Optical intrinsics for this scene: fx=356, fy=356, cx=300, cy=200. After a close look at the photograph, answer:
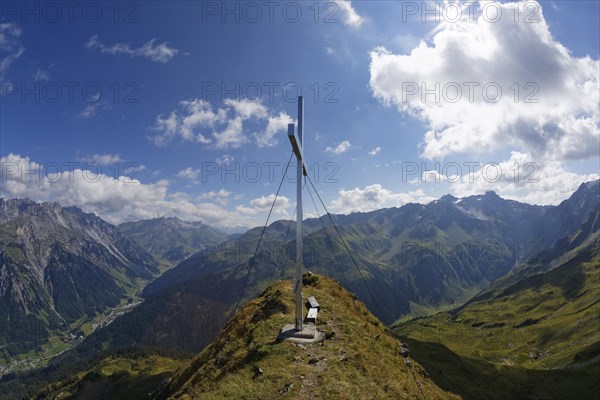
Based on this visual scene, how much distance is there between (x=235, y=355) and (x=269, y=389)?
25.1 feet

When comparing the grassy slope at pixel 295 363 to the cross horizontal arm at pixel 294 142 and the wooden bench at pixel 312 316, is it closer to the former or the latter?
the wooden bench at pixel 312 316

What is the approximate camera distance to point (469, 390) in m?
80.3

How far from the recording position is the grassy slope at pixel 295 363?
2159 cm

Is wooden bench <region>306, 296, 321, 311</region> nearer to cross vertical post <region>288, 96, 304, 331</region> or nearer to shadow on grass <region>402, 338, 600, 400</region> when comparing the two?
cross vertical post <region>288, 96, 304, 331</region>

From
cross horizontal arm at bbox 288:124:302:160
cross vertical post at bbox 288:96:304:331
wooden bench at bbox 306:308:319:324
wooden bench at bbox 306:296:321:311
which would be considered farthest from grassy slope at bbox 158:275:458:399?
cross horizontal arm at bbox 288:124:302:160

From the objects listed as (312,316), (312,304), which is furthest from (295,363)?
(312,304)

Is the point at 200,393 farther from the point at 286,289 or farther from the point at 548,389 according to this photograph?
the point at 548,389

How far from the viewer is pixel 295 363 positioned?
2483 cm

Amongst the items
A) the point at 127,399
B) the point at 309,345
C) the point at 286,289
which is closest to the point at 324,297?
the point at 286,289

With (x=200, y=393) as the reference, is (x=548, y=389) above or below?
below

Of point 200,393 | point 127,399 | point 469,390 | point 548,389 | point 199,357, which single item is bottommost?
point 127,399

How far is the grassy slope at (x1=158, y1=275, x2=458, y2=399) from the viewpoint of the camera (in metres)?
21.6

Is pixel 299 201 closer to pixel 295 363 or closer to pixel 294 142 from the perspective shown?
pixel 294 142

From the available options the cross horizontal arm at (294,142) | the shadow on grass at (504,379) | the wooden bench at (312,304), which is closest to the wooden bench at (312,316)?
the wooden bench at (312,304)
